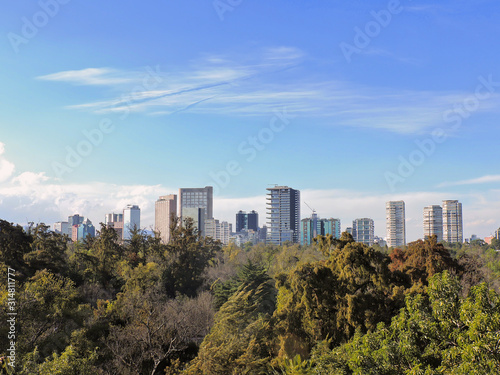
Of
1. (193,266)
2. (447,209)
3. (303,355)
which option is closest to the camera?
(303,355)

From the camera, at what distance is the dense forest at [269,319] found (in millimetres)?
12969

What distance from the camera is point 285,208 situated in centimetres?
16612

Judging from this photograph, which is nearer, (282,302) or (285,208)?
(282,302)

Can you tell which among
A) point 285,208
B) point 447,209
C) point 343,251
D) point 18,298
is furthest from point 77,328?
point 285,208

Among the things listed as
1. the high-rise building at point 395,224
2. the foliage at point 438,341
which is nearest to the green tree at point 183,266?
the foliage at point 438,341

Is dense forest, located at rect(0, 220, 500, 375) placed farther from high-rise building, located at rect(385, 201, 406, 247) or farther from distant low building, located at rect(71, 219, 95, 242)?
distant low building, located at rect(71, 219, 95, 242)

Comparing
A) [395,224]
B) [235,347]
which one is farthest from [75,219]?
[235,347]

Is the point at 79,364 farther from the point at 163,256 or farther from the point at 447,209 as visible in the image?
the point at 447,209

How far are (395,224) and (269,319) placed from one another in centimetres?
12917

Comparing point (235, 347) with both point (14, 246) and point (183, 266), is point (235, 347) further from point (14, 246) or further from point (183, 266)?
point (183, 266)

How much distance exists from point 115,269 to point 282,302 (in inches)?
760

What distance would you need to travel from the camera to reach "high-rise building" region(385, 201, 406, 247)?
→ 143m

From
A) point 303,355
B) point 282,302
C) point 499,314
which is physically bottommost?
point 303,355

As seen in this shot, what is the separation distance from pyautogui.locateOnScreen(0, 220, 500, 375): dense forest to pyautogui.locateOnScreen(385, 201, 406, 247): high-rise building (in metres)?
110
